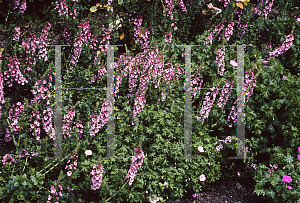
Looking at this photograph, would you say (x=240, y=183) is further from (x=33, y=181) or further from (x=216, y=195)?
(x=33, y=181)

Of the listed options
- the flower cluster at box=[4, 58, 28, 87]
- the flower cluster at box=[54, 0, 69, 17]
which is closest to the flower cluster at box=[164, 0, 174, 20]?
the flower cluster at box=[54, 0, 69, 17]

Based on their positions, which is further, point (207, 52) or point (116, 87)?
point (207, 52)

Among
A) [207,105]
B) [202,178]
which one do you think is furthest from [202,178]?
[207,105]

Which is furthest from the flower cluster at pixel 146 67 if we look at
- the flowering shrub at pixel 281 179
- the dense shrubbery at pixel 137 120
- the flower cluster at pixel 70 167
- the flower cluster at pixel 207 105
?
the flowering shrub at pixel 281 179

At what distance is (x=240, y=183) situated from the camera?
13.1 ft

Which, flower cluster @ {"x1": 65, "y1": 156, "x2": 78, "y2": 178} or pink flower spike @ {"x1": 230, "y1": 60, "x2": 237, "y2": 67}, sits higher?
pink flower spike @ {"x1": 230, "y1": 60, "x2": 237, "y2": 67}

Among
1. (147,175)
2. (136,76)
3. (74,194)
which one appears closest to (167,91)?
(136,76)

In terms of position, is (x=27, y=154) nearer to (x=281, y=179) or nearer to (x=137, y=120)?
(x=137, y=120)

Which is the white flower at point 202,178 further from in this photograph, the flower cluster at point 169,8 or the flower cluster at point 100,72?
the flower cluster at point 169,8

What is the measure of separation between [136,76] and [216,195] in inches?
69.3

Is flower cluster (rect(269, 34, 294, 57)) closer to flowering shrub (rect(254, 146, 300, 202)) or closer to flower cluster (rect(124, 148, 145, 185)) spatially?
flowering shrub (rect(254, 146, 300, 202))

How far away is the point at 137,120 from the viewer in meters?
3.84

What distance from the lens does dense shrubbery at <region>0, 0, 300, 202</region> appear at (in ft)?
11.1

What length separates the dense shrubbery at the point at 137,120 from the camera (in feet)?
11.1
